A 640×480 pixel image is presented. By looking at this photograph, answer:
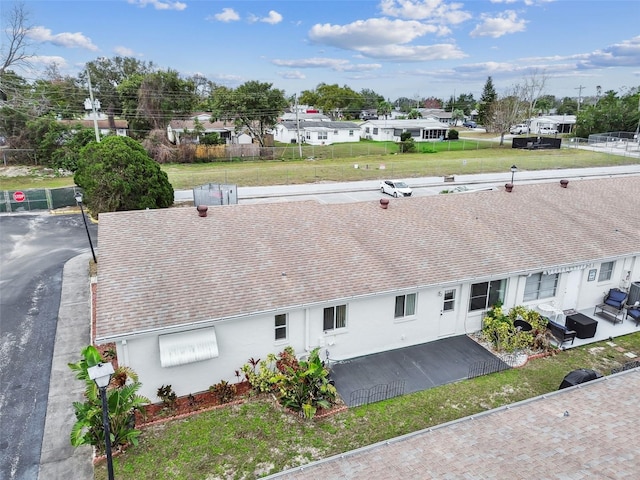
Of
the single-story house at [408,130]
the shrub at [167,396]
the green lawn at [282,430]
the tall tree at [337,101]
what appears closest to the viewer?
the green lawn at [282,430]

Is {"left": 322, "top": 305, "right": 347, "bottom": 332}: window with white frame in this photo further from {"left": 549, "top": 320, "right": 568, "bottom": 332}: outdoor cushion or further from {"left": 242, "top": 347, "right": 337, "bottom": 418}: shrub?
{"left": 549, "top": 320, "right": 568, "bottom": 332}: outdoor cushion

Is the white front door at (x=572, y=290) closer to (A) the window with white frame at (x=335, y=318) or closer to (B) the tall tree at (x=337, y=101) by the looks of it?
(A) the window with white frame at (x=335, y=318)

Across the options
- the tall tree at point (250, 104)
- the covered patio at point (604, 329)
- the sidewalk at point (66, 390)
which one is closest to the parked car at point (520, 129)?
the tall tree at point (250, 104)

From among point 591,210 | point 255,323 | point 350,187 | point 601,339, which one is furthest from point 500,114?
point 255,323

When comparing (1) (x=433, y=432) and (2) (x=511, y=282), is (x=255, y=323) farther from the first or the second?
(2) (x=511, y=282)

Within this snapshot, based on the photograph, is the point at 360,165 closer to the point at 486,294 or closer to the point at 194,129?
the point at 194,129

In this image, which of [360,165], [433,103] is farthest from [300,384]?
[433,103]
